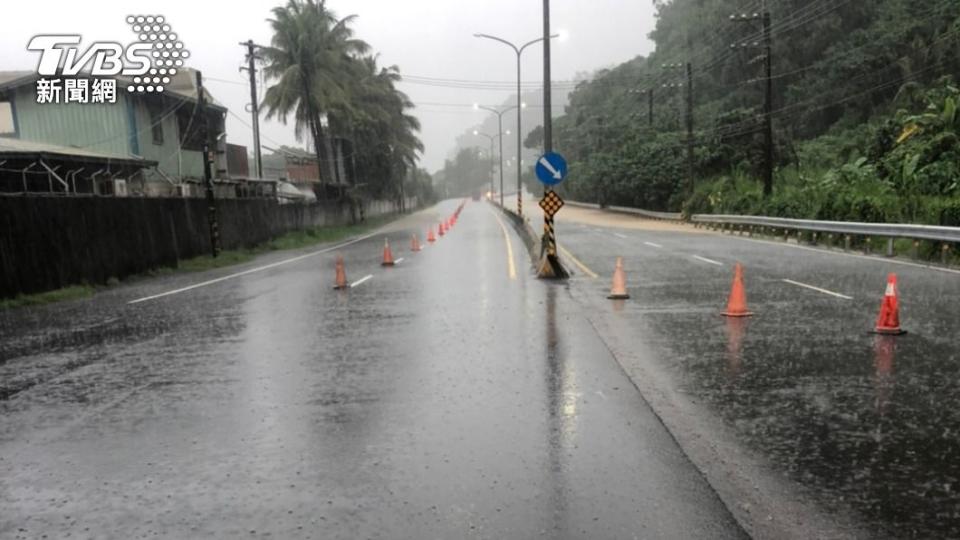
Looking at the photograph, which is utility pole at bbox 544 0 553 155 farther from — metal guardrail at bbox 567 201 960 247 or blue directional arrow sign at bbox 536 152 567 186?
metal guardrail at bbox 567 201 960 247

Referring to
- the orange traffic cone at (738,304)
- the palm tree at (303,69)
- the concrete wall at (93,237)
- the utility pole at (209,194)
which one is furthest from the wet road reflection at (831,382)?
the palm tree at (303,69)

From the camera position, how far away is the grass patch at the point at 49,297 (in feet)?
44.7

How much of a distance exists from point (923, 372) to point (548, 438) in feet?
13.3

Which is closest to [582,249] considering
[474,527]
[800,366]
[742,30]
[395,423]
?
[800,366]

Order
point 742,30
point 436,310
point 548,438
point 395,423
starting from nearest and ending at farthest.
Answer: point 548,438 → point 395,423 → point 436,310 → point 742,30

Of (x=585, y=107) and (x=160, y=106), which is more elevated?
(x=585, y=107)

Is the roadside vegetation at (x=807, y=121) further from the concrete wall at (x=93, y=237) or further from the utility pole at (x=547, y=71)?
the concrete wall at (x=93, y=237)

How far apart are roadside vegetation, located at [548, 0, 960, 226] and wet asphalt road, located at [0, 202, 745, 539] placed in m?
16.9

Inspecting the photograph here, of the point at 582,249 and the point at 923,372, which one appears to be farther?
the point at 582,249

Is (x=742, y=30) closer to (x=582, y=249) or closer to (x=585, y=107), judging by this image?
(x=585, y=107)

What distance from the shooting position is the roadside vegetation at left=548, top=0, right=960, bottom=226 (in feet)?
87.6

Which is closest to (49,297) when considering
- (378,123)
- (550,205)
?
(550,205)

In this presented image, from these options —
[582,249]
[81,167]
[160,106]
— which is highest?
[160,106]

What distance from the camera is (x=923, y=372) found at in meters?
6.94
